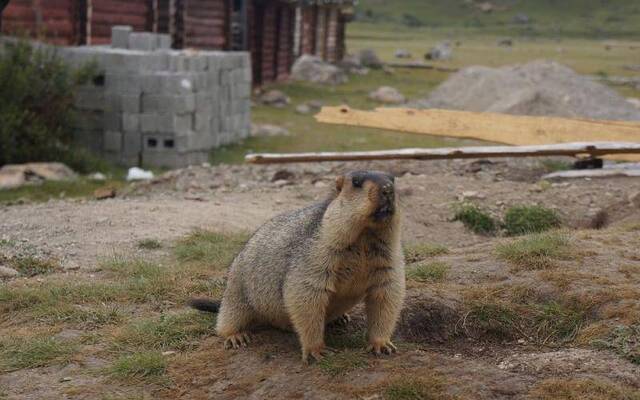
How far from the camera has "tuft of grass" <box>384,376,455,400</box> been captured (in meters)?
4.76

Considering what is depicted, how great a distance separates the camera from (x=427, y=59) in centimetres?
5459

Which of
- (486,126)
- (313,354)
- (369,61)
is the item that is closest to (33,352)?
(313,354)

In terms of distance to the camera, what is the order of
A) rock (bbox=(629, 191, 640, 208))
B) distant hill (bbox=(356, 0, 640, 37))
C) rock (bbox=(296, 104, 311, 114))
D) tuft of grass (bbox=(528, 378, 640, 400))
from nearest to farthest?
1. tuft of grass (bbox=(528, 378, 640, 400))
2. rock (bbox=(629, 191, 640, 208))
3. rock (bbox=(296, 104, 311, 114))
4. distant hill (bbox=(356, 0, 640, 37))

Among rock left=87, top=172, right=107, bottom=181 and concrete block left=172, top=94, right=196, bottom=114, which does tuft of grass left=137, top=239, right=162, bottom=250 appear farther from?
concrete block left=172, top=94, right=196, bottom=114

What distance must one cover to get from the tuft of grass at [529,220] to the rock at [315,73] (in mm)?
25936

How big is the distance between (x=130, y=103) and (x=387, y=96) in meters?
14.3

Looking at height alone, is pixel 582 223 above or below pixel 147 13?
below

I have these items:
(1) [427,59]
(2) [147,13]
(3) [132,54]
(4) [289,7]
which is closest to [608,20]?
(1) [427,59]

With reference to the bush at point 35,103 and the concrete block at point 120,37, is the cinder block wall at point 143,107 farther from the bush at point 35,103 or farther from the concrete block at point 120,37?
the concrete block at point 120,37

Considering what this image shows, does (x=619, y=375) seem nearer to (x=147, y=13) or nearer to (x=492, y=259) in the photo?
(x=492, y=259)

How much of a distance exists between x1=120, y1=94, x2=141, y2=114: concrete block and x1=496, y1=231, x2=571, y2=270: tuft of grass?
38.9 feet

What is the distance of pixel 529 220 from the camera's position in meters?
9.88

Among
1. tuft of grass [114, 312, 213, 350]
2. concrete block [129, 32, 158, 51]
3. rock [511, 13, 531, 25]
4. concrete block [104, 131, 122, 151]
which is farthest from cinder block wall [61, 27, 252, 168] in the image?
rock [511, 13, 531, 25]

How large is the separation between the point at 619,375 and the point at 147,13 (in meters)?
21.9
